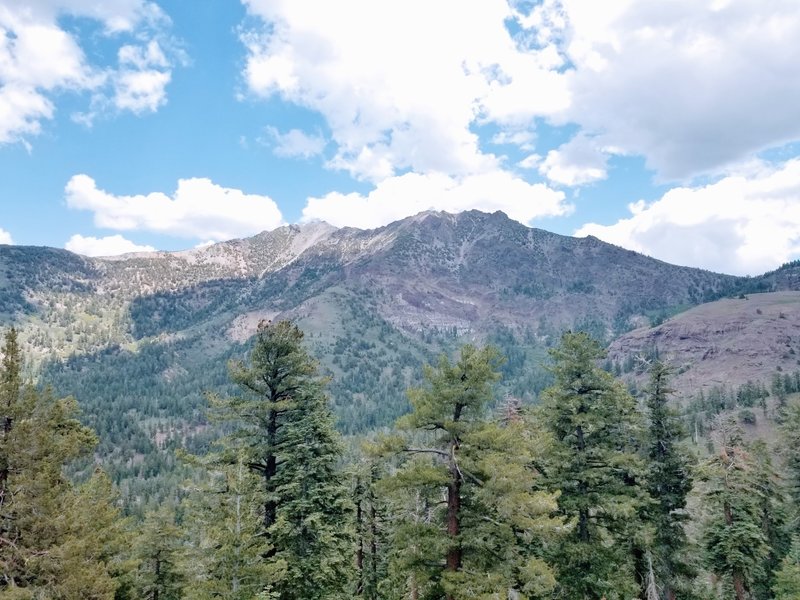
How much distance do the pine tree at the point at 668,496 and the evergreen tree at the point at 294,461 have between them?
611 inches

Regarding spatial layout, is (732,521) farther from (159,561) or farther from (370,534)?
(159,561)

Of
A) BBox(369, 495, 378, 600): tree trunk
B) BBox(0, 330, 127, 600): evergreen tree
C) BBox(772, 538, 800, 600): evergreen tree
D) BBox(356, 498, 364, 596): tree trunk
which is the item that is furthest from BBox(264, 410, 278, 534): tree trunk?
BBox(772, 538, 800, 600): evergreen tree

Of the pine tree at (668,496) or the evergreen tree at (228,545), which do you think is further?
the pine tree at (668,496)

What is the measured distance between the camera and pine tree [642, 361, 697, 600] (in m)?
25.3

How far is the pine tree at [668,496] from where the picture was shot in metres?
25.3

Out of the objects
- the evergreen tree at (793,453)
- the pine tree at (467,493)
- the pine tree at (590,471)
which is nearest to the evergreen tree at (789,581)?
the evergreen tree at (793,453)

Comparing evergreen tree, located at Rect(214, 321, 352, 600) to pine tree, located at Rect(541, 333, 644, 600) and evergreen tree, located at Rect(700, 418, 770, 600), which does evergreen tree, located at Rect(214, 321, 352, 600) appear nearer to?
pine tree, located at Rect(541, 333, 644, 600)

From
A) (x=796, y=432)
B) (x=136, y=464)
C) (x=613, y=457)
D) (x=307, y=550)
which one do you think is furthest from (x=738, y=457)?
(x=136, y=464)

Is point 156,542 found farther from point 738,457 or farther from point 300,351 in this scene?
point 738,457

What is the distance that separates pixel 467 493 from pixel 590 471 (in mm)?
7618

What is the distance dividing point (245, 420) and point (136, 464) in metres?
197

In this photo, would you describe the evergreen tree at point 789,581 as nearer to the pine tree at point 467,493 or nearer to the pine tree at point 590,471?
the pine tree at point 590,471

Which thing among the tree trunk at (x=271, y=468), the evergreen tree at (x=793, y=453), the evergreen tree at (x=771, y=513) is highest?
the tree trunk at (x=271, y=468)

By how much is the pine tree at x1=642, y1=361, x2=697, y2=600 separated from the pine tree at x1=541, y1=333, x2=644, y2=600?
2288mm
